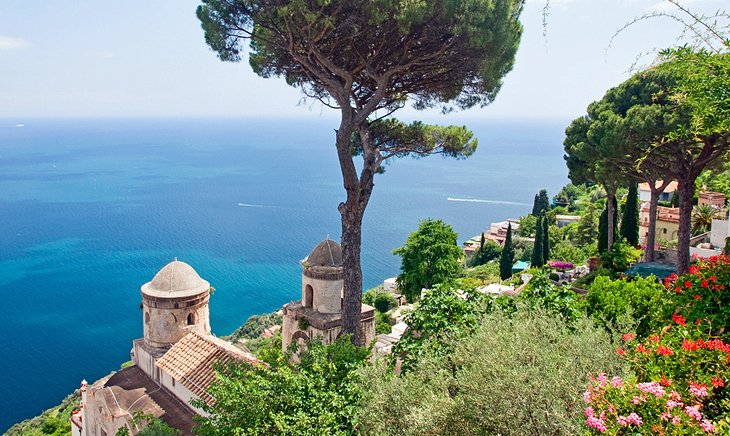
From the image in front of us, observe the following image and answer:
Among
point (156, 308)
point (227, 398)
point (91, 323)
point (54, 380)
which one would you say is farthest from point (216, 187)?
point (227, 398)

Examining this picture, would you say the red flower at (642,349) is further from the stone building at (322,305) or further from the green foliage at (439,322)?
the stone building at (322,305)

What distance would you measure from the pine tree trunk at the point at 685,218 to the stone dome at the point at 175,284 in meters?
13.7

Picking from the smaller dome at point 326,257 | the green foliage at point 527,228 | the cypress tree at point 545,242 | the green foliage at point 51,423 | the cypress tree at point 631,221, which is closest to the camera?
the smaller dome at point 326,257

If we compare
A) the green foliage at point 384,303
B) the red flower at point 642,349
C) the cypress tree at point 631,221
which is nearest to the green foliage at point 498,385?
the red flower at point 642,349

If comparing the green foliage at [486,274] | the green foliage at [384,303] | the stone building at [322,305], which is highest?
the stone building at [322,305]

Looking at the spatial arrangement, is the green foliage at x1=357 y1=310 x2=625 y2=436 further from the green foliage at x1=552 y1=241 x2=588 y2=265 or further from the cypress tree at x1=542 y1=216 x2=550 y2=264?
the cypress tree at x1=542 y1=216 x2=550 y2=264

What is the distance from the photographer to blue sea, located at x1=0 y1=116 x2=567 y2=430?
38156 millimetres

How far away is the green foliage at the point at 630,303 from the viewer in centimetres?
714

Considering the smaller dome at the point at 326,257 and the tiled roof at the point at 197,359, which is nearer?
the tiled roof at the point at 197,359

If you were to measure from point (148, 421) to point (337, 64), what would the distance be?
8414 mm

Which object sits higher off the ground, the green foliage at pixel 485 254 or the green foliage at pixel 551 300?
the green foliage at pixel 551 300

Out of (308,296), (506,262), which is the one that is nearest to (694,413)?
(308,296)

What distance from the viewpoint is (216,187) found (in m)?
104

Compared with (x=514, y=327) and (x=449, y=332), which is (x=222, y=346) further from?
(x=514, y=327)
